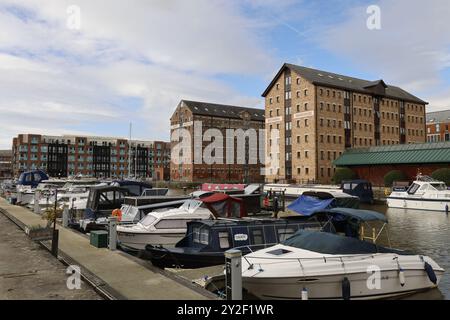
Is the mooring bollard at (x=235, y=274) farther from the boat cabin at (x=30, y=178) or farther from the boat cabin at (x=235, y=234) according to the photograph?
the boat cabin at (x=30, y=178)

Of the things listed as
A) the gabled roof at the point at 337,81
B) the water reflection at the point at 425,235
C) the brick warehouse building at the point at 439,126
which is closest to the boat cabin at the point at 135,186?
the water reflection at the point at 425,235

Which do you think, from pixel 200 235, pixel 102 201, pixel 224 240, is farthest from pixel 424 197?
pixel 200 235

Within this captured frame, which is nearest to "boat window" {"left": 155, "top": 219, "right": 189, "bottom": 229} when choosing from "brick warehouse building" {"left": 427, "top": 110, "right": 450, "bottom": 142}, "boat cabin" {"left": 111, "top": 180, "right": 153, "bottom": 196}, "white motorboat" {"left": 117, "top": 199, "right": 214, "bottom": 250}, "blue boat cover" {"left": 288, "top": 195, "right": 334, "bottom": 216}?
"white motorboat" {"left": 117, "top": 199, "right": 214, "bottom": 250}

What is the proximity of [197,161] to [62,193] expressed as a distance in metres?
57.5

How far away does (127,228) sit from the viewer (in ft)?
67.4

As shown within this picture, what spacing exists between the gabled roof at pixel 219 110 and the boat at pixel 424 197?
2614 inches

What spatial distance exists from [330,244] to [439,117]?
135 meters

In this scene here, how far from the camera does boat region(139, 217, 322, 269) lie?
15.7m

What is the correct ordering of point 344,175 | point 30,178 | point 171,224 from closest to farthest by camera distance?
1. point 171,224
2. point 30,178
3. point 344,175

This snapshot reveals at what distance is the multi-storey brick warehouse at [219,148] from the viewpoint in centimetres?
10256

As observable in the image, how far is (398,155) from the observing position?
64.5 m

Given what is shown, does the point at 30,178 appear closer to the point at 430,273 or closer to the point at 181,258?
the point at 181,258

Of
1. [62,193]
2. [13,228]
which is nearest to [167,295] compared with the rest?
[13,228]

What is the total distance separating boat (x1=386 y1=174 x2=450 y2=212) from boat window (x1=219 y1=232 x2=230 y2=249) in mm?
34740
